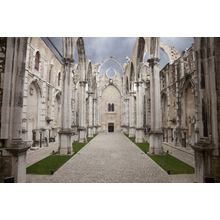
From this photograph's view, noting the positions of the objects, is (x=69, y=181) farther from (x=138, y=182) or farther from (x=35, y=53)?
(x=35, y=53)

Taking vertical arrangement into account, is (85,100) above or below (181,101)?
above

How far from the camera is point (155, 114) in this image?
329 inches

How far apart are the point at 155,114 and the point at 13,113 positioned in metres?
6.10

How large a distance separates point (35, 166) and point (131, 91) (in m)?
13.0

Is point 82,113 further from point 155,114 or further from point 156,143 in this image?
point 156,143

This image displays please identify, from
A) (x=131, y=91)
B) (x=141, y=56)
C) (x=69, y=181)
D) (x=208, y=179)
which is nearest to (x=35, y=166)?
(x=69, y=181)

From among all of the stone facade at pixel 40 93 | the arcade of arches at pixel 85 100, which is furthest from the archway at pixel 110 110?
the stone facade at pixel 40 93

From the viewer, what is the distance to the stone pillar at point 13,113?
3947mm

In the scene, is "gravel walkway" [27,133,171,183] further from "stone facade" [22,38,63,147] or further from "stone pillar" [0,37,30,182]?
"stone facade" [22,38,63,147]

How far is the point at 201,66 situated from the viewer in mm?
4168

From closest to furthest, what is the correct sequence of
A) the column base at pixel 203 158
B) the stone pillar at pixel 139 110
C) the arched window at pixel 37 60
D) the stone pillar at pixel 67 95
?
the column base at pixel 203 158
the stone pillar at pixel 67 95
the arched window at pixel 37 60
the stone pillar at pixel 139 110

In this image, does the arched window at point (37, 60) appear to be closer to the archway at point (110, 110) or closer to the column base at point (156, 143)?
the column base at point (156, 143)

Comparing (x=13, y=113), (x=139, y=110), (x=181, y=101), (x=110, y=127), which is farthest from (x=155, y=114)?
(x=110, y=127)

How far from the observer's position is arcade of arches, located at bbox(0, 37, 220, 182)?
3.98 m
